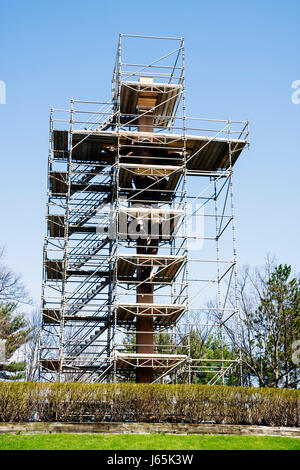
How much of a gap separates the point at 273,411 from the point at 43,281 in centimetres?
1234

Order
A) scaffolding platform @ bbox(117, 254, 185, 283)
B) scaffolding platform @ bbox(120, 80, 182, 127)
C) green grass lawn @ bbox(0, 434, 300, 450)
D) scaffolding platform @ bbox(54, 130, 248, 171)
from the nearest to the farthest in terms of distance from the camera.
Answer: green grass lawn @ bbox(0, 434, 300, 450) < scaffolding platform @ bbox(117, 254, 185, 283) < scaffolding platform @ bbox(54, 130, 248, 171) < scaffolding platform @ bbox(120, 80, 182, 127)

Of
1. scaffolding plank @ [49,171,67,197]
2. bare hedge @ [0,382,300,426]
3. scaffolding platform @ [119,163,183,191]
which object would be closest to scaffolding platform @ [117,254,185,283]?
scaffolding platform @ [119,163,183,191]

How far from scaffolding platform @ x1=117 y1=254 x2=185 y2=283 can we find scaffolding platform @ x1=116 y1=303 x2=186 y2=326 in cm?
156

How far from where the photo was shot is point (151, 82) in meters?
27.5

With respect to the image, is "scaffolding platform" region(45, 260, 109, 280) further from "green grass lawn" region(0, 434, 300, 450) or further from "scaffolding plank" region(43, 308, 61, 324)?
"green grass lawn" region(0, 434, 300, 450)

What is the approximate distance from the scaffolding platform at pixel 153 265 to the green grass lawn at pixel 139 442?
913 centimetres

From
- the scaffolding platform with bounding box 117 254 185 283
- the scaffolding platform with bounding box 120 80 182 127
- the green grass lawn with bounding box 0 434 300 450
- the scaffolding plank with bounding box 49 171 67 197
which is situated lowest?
the green grass lawn with bounding box 0 434 300 450

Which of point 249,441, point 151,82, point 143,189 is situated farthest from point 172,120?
point 249,441

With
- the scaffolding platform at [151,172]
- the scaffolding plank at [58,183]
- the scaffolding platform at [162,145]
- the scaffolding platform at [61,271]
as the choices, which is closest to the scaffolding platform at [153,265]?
the scaffolding platform at [61,271]

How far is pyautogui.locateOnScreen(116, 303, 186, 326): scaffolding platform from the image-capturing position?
22969mm

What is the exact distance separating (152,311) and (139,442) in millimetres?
9032

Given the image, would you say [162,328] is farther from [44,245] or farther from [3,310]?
[3,310]

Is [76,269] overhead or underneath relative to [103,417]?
overhead

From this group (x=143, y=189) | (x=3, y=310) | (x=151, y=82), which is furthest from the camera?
(x=3, y=310)
